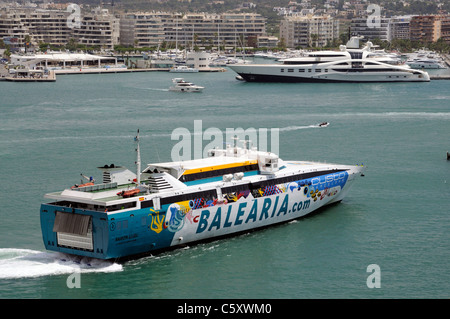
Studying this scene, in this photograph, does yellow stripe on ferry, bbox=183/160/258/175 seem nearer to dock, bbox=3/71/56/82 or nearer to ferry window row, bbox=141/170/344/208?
ferry window row, bbox=141/170/344/208

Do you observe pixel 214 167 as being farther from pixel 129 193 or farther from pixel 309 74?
pixel 309 74

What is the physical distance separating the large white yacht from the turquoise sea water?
958 inches

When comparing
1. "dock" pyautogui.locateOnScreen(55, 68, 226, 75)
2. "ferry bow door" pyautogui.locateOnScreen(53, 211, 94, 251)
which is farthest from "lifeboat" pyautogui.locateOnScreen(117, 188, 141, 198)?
"dock" pyautogui.locateOnScreen(55, 68, 226, 75)

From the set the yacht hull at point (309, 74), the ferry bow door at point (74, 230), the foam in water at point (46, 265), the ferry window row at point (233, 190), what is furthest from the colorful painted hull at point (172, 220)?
the yacht hull at point (309, 74)

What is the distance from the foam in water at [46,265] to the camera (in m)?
27.3

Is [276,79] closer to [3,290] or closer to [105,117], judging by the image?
[105,117]

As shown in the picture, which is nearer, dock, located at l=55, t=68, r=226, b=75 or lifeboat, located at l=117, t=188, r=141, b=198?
lifeboat, located at l=117, t=188, r=141, b=198

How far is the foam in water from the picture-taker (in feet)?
89.5

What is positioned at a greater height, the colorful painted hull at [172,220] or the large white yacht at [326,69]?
the large white yacht at [326,69]

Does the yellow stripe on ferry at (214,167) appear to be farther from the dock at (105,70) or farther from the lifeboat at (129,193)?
the dock at (105,70)

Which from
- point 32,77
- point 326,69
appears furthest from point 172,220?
point 32,77

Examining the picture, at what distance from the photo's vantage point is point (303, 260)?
29531mm

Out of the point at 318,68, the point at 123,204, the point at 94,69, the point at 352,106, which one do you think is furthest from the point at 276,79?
the point at 123,204

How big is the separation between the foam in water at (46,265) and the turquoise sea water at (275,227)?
43mm
